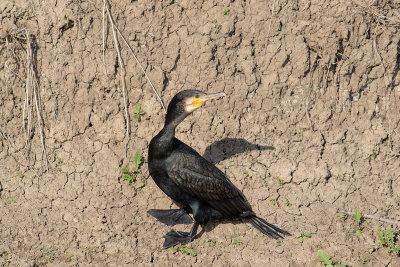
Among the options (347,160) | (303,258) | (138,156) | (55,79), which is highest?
(55,79)

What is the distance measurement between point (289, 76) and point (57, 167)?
2968 millimetres

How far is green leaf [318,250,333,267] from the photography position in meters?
5.93

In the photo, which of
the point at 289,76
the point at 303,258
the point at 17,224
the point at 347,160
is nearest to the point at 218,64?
the point at 289,76

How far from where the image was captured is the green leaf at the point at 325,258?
5.93 m

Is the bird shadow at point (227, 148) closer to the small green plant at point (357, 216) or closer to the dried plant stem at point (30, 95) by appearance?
the small green plant at point (357, 216)

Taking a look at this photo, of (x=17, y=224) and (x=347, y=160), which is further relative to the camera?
(x=347, y=160)

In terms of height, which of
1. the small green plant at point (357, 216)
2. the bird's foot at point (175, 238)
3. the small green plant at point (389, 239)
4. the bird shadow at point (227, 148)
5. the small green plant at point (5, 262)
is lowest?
the small green plant at point (389, 239)

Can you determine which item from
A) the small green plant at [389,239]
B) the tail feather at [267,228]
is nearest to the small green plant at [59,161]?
the tail feather at [267,228]

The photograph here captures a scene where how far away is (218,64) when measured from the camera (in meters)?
7.06

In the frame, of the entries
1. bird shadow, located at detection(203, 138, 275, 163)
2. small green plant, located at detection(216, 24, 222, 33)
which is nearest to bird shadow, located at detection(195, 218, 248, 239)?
bird shadow, located at detection(203, 138, 275, 163)

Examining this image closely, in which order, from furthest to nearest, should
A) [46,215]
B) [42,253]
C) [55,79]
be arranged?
1. [55,79]
2. [46,215]
3. [42,253]

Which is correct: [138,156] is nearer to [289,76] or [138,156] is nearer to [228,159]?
[228,159]

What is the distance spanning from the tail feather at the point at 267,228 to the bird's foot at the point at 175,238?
74 cm

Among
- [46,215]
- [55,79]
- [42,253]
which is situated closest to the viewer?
[42,253]
